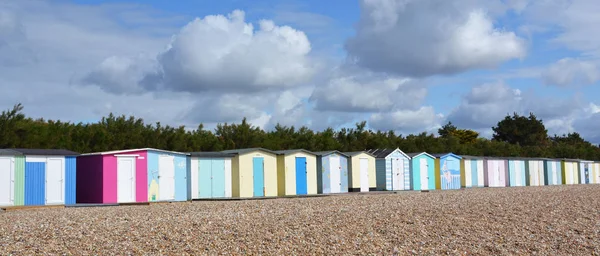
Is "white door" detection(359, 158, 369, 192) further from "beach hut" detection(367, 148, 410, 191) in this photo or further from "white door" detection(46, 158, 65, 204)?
"white door" detection(46, 158, 65, 204)

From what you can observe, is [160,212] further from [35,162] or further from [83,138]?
[83,138]

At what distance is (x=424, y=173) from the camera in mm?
34750

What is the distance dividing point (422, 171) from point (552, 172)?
55.5 feet

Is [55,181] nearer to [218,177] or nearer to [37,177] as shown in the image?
[37,177]

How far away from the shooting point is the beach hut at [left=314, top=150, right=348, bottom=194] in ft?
96.3

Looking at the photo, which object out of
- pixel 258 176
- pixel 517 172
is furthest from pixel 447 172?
pixel 258 176

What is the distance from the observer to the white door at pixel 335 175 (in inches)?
1170

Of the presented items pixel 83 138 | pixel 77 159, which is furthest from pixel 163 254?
pixel 83 138

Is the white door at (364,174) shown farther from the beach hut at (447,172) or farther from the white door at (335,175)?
the beach hut at (447,172)

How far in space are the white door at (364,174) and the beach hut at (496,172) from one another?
11.2m

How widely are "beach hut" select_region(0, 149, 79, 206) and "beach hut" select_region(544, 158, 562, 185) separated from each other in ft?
114

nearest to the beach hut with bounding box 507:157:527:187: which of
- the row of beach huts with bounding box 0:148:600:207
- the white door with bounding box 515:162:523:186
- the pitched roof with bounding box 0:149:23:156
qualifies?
the white door with bounding box 515:162:523:186

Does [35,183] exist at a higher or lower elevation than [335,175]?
lower

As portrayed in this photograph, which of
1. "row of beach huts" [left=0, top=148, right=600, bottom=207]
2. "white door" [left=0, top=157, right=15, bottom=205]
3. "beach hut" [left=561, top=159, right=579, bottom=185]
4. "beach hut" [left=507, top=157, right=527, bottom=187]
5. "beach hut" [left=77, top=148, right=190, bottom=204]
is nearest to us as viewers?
"white door" [left=0, top=157, right=15, bottom=205]
